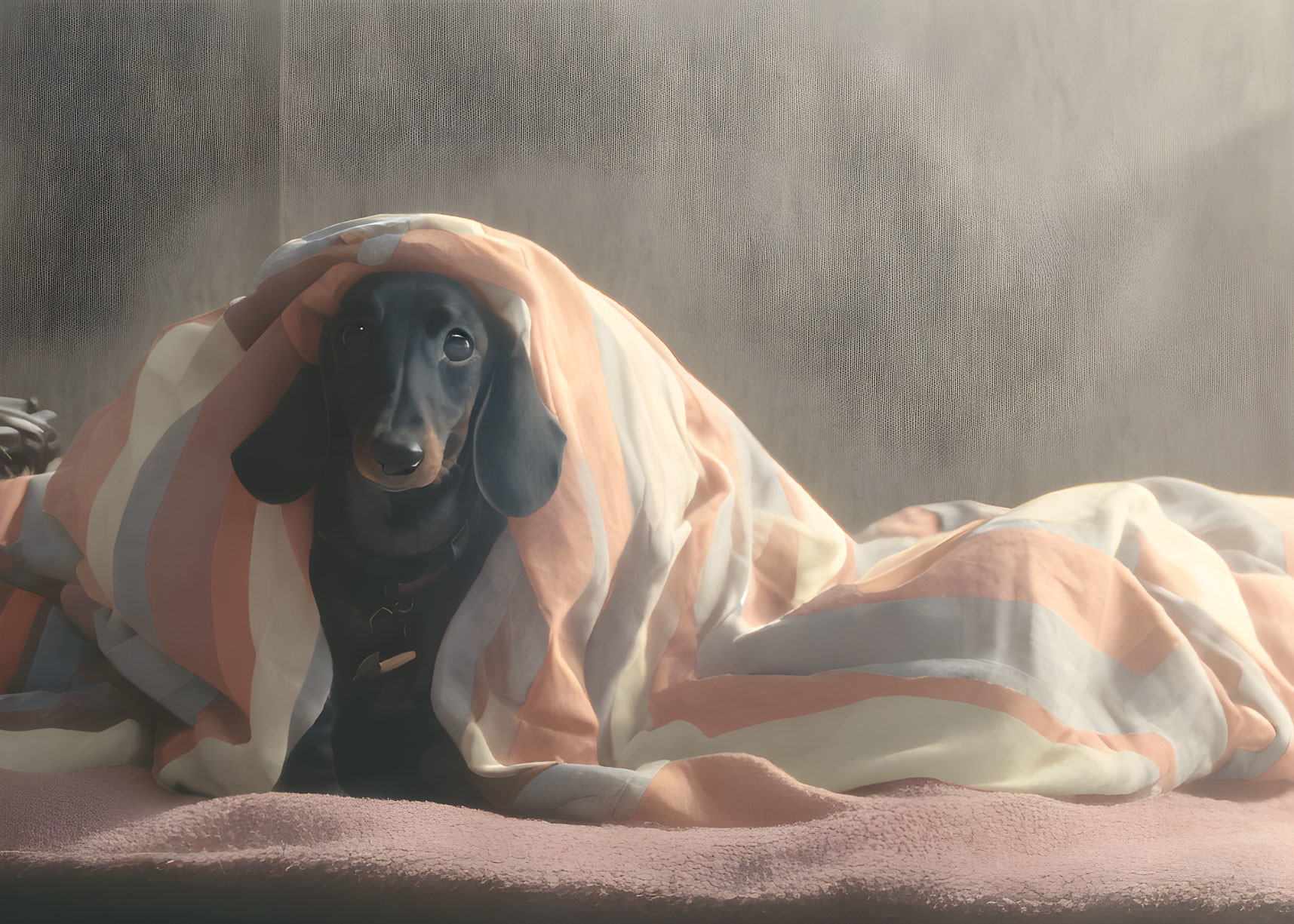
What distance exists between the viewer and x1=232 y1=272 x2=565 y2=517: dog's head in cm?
81

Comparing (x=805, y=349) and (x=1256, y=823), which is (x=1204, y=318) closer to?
(x=805, y=349)

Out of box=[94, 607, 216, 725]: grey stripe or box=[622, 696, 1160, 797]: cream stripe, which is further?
box=[94, 607, 216, 725]: grey stripe

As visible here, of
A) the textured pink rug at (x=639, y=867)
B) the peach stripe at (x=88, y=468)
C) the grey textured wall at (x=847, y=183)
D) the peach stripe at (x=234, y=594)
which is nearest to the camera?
the textured pink rug at (x=639, y=867)

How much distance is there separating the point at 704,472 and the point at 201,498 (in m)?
0.51

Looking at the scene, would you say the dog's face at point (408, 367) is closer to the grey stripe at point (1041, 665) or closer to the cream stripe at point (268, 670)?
the cream stripe at point (268, 670)

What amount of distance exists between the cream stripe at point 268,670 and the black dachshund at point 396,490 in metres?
0.03

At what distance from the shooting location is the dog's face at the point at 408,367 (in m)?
0.76

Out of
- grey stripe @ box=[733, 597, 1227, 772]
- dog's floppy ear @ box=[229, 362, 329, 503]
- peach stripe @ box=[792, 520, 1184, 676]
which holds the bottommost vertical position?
grey stripe @ box=[733, 597, 1227, 772]

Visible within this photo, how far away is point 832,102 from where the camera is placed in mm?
1438

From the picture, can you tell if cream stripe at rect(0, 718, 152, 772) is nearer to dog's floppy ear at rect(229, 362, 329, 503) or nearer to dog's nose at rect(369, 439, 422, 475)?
dog's floppy ear at rect(229, 362, 329, 503)

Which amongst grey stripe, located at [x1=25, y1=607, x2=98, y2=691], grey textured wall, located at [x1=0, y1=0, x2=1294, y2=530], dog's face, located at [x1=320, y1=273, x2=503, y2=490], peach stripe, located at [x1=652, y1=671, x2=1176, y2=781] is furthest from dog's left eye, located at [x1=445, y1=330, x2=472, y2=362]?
grey textured wall, located at [x1=0, y1=0, x2=1294, y2=530]

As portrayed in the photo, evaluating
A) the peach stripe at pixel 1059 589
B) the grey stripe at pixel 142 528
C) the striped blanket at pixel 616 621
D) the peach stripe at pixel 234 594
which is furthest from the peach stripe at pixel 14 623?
the peach stripe at pixel 1059 589

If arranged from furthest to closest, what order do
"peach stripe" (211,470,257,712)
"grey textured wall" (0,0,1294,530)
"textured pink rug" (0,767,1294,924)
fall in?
1. "grey textured wall" (0,0,1294,530)
2. "peach stripe" (211,470,257,712)
3. "textured pink rug" (0,767,1294,924)

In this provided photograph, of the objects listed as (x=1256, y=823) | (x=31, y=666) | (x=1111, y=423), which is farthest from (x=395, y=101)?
(x=1256, y=823)
